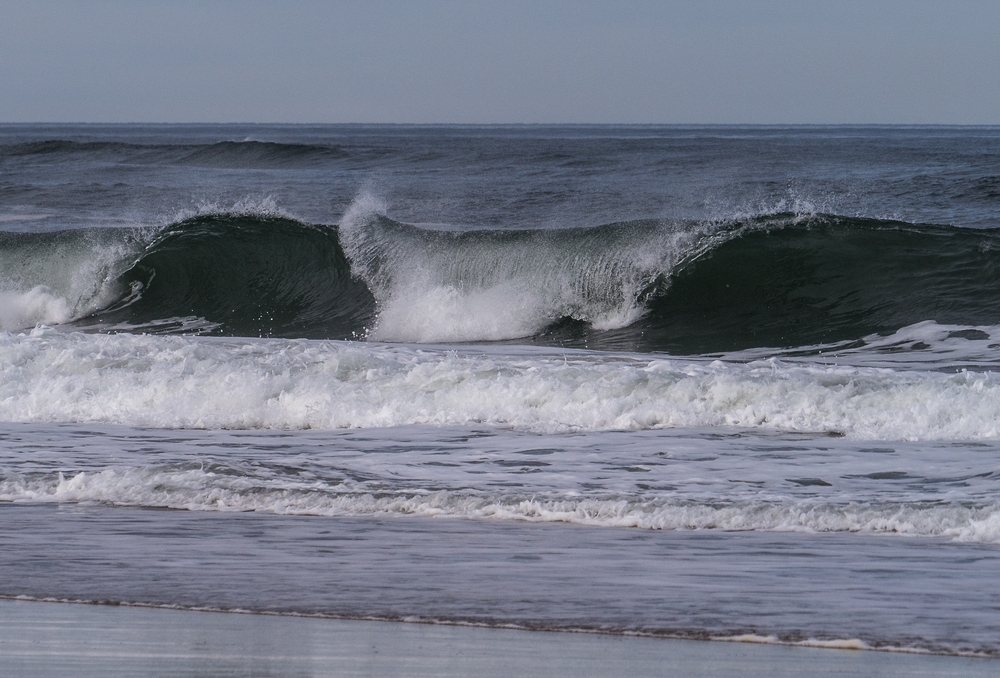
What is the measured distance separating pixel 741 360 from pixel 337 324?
18.1ft

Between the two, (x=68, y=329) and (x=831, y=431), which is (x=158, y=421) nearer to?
(x=831, y=431)

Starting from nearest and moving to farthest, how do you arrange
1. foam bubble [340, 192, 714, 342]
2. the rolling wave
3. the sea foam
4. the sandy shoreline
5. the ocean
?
the sandy shoreline < the ocean < the sea foam < foam bubble [340, 192, 714, 342] < the rolling wave

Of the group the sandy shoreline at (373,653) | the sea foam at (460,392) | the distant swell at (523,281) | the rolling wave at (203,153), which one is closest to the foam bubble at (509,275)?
the distant swell at (523,281)

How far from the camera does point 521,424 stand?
756 cm

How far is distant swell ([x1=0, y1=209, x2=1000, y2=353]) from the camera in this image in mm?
12867

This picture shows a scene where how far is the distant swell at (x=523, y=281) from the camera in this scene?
12867 millimetres

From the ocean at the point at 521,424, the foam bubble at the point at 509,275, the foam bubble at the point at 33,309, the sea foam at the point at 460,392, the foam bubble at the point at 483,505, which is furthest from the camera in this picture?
the foam bubble at the point at 33,309

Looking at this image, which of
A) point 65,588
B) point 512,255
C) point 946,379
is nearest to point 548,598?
point 65,588

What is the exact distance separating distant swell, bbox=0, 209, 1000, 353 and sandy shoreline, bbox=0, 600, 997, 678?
8151 millimetres

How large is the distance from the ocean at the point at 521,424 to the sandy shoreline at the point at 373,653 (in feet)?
0.41

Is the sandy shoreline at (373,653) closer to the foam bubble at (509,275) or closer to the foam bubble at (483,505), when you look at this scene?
the foam bubble at (483,505)

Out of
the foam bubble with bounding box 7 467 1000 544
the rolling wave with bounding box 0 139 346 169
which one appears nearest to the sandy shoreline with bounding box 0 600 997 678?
the foam bubble with bounding box 7 467 1000 544

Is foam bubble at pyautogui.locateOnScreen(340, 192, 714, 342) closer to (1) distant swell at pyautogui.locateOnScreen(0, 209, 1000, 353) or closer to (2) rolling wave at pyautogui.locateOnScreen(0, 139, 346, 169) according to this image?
(1) distant swell at pyautogui.locateOnScreen(0, 209, 1000, 353)

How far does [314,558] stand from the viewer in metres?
4.76
